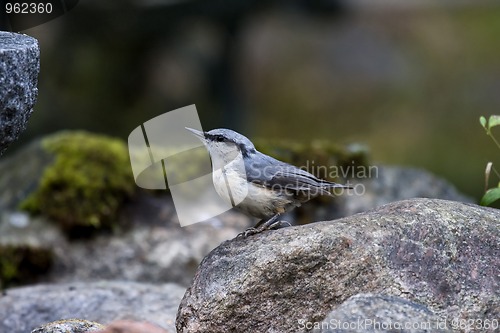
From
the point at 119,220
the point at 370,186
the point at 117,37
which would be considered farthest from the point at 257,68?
the point at 119,220

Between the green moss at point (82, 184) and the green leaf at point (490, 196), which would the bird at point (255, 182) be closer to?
the green leaf at point (490, 196)

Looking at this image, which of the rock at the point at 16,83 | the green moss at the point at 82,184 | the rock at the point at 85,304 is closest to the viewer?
the rock at the point at 16,83

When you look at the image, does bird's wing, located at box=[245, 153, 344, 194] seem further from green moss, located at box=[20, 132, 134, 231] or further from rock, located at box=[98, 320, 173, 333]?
green moss, located at box=[20, 132, 134, 231]

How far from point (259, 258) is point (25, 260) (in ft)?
10.6

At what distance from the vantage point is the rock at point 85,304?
4836mm

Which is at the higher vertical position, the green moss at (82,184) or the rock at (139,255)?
the green moss at (82,184)

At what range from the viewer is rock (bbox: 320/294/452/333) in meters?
3.06

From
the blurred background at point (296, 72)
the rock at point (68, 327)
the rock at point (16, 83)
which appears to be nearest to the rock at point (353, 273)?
the rock at point (68, 327)

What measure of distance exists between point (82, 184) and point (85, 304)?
1.84 metres

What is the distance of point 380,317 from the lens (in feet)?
10.2

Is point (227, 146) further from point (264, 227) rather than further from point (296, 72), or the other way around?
point (296, 72)

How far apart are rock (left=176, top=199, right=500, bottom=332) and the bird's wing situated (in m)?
0.43

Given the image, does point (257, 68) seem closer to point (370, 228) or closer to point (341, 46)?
point (341, 46)

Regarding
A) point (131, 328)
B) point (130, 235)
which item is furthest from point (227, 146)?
point (130, 235)
